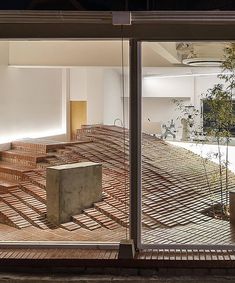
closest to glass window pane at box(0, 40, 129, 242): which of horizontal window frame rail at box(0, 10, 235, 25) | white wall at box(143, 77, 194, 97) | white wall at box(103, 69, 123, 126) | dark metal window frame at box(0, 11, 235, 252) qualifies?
white wall at box(103, 69, 123, 126)

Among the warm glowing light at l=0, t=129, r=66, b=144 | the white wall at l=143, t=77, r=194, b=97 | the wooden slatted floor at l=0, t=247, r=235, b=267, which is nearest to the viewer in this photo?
the wooden slatted floor at l=0, t=247, r=235, b=267

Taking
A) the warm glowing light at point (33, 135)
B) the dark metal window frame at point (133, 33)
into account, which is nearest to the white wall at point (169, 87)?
the dark metal window frame at point (133, 33)

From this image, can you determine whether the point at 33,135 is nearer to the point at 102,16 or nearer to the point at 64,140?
the point at 64,140

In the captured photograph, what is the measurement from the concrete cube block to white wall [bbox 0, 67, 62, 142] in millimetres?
2660

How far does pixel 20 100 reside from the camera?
881 cm

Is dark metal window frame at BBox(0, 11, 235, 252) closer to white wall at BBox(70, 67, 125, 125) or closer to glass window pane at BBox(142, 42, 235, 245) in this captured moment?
glass window pane at BBox(142, 42, 235, 245)

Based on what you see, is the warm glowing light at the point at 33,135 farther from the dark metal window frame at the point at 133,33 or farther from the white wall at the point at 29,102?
the dark metal window frame at the point at 133,33

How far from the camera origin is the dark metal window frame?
398 centimetres

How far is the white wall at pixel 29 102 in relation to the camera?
27.7 feet

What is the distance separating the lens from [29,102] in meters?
9.09

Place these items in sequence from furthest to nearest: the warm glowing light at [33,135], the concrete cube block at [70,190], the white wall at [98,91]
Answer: the warm glowing light at [33,135] → the white wall at [98,91] → the concrete cube block at [70,190]

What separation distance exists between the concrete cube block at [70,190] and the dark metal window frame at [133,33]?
141 cm

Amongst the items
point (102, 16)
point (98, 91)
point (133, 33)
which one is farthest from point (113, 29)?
point (98, 91)

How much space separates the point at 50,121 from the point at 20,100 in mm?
901
